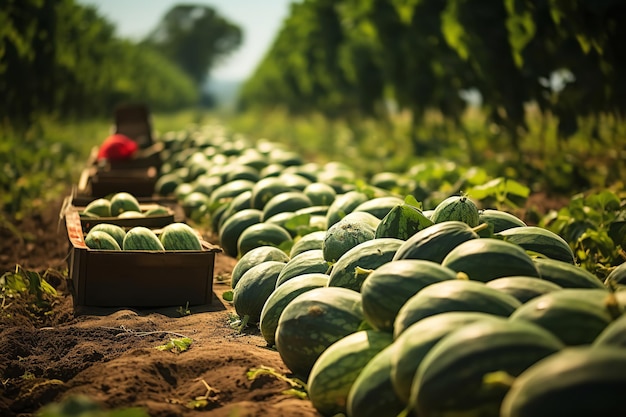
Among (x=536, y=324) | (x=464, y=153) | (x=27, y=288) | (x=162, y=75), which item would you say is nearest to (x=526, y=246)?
(x=536, y=324)

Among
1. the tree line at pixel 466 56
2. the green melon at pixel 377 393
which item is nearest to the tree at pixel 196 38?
the tree line at pixel 466 56

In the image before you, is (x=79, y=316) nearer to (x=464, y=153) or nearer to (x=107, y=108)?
(x=464, y=153)

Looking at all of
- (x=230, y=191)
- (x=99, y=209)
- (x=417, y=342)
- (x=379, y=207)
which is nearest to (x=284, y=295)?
(x=417, y=342)

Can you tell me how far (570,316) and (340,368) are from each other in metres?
0.90

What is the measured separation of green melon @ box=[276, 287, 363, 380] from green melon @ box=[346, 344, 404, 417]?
1.68ft

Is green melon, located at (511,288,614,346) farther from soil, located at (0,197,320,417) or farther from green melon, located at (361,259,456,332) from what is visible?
soil, located at (0,197,320,417)

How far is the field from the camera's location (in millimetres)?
3184

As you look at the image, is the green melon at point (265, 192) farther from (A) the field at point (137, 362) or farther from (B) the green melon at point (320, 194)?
(A) the field at point (137, 362)

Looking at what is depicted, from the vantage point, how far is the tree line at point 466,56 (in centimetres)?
920

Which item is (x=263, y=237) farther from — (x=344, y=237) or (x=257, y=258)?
(x=344, y=237)

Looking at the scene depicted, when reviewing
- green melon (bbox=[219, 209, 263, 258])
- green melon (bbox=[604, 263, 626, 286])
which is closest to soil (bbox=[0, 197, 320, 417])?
green melon (bbox=[219, 209, 263, 258])

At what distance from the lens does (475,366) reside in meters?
2.36

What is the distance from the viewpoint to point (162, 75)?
175 ft

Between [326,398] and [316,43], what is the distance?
20.1 metres
